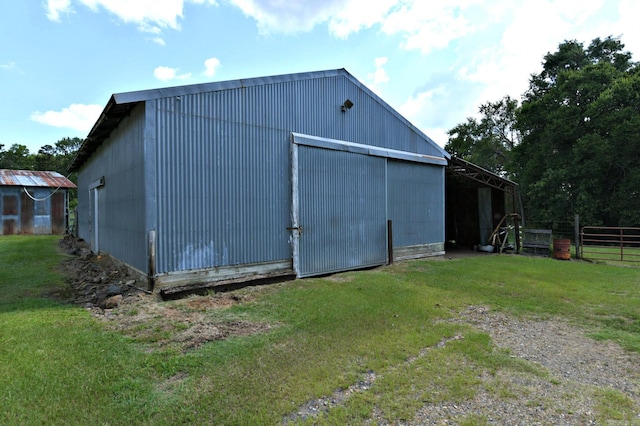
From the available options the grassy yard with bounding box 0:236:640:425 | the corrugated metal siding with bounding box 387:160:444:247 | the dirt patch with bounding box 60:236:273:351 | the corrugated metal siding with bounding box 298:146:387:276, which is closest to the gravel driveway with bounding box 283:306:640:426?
the grassy yard with bounding box 0:236:640:425

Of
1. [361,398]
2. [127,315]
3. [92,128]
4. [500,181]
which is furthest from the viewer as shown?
[500,181]

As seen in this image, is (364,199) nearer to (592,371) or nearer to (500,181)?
(592,371)

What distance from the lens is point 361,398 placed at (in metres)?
3.02

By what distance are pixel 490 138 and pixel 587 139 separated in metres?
13.8

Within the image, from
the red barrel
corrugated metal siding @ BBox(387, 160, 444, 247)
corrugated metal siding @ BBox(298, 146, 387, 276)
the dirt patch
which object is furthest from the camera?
the red barrel

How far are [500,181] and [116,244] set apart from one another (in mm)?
14581

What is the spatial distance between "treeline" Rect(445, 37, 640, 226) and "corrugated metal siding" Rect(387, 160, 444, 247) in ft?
55.1

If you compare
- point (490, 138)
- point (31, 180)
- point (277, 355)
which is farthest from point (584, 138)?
point (31, 180)

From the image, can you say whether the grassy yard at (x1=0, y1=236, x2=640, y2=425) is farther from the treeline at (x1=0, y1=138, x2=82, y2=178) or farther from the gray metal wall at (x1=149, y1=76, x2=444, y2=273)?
the treeline at (x1=0, y1=138, x2=82, y2=178)

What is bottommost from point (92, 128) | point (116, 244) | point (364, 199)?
point (116, 244)

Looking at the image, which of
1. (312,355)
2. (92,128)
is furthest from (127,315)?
(92,128)

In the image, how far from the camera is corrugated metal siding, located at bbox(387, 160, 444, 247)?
1084 centimetres

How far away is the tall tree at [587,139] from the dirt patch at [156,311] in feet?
83.0

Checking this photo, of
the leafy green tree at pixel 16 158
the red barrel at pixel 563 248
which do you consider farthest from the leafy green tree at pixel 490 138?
the leafy green tree at pixel 16 158
